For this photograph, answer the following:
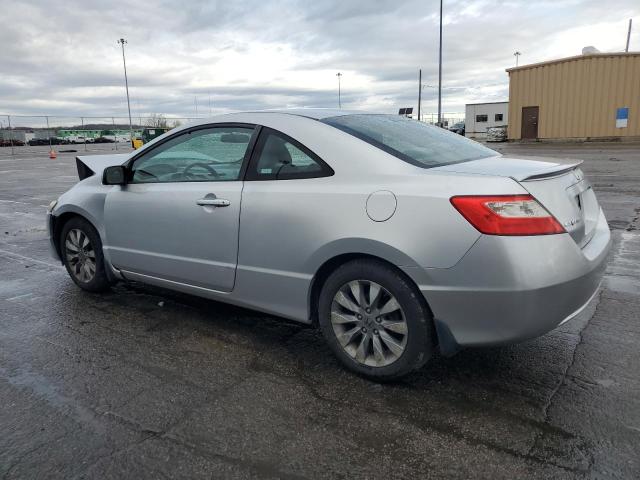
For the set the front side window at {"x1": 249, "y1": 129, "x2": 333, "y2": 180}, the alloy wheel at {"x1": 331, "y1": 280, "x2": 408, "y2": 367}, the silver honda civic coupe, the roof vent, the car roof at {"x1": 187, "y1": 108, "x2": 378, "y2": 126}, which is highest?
the roof vent

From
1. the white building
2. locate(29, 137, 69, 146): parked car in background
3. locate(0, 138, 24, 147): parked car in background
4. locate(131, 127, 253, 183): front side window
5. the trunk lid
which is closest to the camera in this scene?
the trunk lid

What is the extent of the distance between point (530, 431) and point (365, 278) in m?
1.10

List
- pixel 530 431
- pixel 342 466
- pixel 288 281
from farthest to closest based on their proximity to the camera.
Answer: pixel 288 281, pixel 530 431, pixel 342 466

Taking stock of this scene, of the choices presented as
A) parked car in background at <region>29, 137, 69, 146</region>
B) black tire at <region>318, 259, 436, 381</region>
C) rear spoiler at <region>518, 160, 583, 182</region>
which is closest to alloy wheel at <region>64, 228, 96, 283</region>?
black tire at <region>318, 259, 436, 381</region>

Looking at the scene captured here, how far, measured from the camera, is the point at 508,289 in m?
2.53

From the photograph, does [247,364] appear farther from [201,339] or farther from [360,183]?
[360,183]

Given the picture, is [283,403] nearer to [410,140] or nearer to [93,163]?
[410,140]

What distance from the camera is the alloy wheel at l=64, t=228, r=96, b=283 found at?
15.3ft

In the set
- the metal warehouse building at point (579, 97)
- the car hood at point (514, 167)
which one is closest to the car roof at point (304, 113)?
the car hood at point (514, 167)

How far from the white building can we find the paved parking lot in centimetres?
4737

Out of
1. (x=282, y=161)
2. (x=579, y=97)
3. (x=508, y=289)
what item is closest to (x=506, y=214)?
(x=508, y=289)

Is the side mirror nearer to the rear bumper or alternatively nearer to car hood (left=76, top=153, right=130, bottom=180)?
car hood (left=76, top=153, right=130, bottom=180)

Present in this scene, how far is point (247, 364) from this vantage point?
3.34 metres

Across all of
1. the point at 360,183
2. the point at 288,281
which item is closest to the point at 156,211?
the point at 288,281
